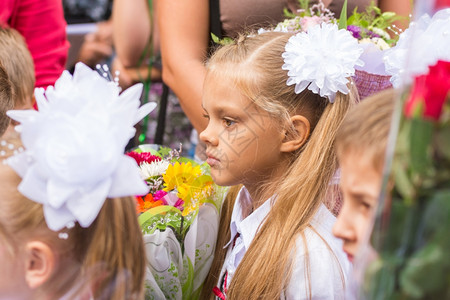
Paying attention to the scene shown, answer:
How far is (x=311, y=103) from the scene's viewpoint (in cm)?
174

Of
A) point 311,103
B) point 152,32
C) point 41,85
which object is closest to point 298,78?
point 311,103

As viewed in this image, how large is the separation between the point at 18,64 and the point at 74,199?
1.32 m

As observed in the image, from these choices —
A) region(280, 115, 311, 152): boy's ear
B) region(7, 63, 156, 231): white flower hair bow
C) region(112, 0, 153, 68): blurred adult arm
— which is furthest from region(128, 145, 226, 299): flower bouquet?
region(112, 0, 153, 68): blurred adult arm

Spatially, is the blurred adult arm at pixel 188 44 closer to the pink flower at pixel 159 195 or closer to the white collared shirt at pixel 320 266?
the pink flower at pixel 159 195

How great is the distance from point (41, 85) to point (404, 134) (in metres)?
1.98

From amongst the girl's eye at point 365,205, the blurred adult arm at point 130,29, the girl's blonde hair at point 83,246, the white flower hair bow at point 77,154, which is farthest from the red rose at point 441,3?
the blurred adult arm at point 130,29

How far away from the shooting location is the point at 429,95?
0.72 m

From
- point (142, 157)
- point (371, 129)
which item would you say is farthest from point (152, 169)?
point (371, 129)

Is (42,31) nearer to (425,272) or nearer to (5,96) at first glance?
(5,96)

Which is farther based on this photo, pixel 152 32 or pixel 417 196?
pixel 152 32

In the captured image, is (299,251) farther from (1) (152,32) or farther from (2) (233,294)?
(1) (152,32)

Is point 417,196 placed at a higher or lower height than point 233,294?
higher

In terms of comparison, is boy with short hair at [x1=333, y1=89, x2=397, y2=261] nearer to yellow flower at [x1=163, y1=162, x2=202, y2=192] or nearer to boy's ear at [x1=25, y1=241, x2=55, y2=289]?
boy's ear at [x1=25, y1=241, x2=55, y2=289]

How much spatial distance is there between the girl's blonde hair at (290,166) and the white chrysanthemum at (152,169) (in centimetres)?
31
